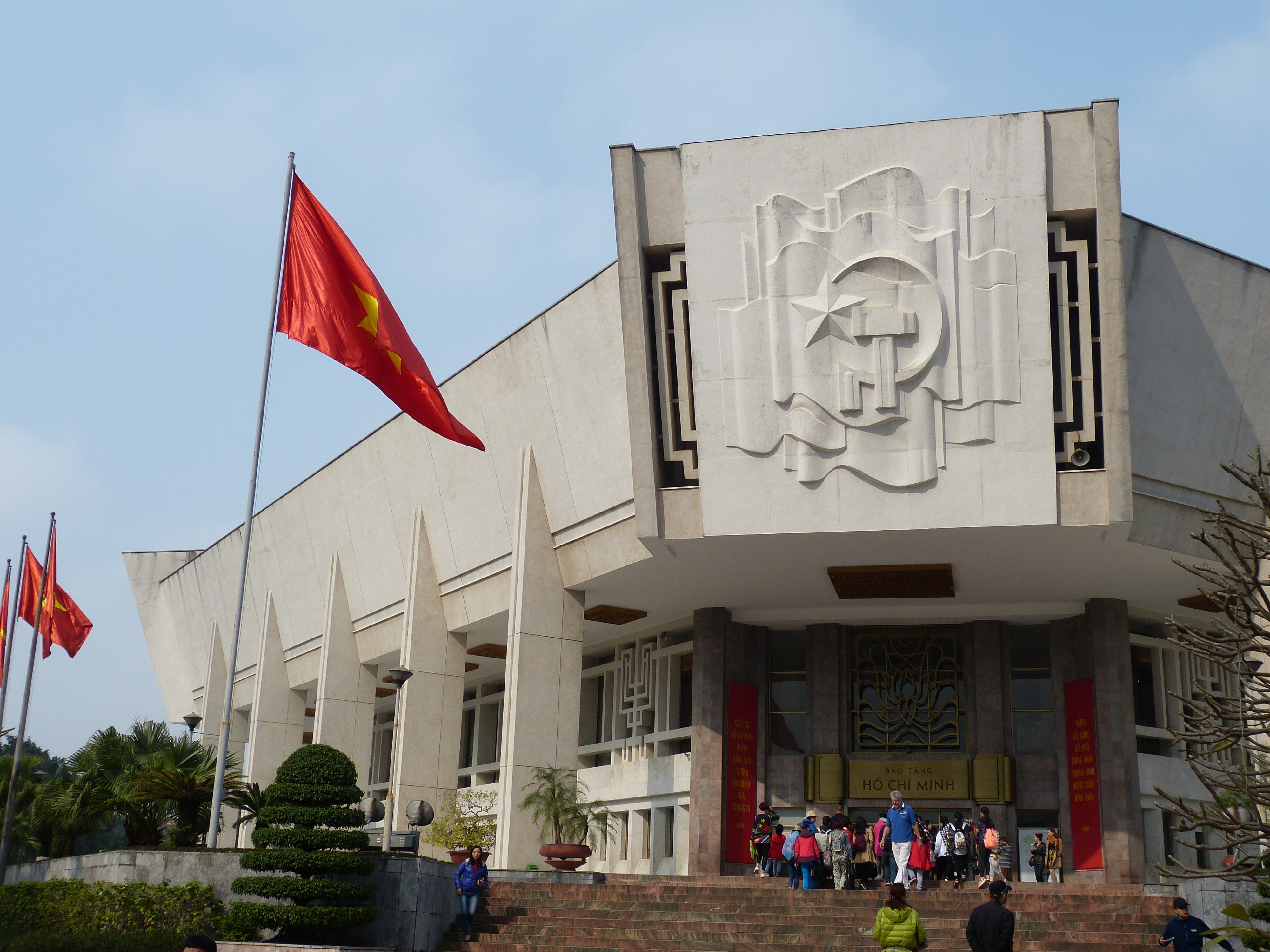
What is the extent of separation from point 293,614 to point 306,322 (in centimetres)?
2540

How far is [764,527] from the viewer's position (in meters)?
23.1

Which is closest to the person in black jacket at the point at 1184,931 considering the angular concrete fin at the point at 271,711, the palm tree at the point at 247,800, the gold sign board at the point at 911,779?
the palm tree at the point at 247,800

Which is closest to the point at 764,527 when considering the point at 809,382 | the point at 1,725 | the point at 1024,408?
the point at 809,382

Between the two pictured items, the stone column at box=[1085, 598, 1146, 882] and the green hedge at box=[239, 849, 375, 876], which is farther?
the stone column at box=[1085, 598, 1146, 882]

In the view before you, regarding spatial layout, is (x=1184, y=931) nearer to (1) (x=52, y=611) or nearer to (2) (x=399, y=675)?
(2) (x=399, y=675)

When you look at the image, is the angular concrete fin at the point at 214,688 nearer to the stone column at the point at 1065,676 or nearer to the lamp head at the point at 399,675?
the lamp head at the point at 399,675

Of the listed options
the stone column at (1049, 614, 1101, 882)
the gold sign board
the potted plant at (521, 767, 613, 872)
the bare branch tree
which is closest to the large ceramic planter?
the potted plant at (521, 767, 613, 872)

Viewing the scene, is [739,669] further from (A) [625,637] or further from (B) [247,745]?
(B) [247,745]

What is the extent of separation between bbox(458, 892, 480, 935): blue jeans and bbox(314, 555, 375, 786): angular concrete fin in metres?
17.0

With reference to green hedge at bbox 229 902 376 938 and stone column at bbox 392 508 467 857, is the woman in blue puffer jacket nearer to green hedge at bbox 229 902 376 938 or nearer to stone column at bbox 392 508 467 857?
green hedge at bbox 229 902 376 938

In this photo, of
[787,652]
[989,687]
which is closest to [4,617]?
[787,652]

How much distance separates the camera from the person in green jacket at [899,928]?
11.5m

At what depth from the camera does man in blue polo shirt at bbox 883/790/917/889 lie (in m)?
21.6

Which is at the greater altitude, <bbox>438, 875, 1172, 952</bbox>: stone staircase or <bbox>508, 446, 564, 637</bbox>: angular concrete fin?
<bbox>508, 446, 564, 637</bbox>: angular concrete fin
